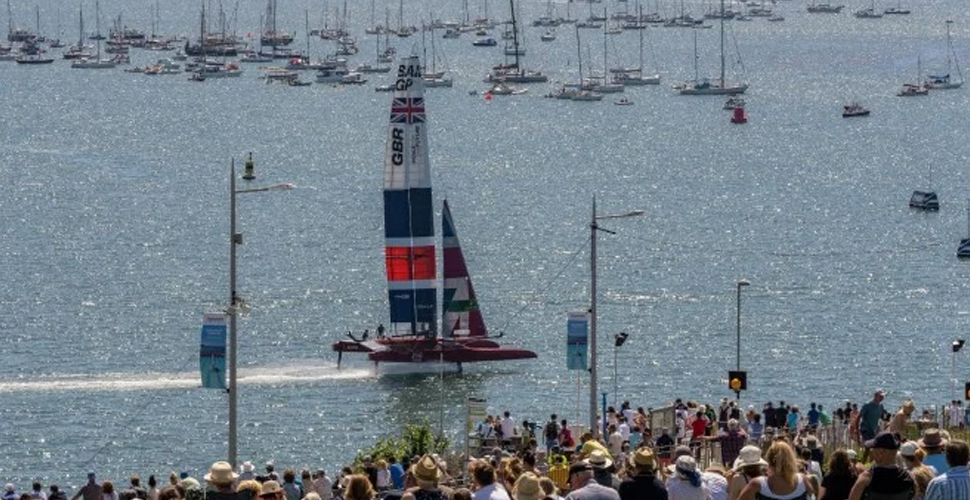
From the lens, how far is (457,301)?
254 ft

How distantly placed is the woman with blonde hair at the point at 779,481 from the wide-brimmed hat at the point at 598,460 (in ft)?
7.80

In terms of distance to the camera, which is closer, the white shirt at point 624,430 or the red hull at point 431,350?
the white shirt at point 624,430

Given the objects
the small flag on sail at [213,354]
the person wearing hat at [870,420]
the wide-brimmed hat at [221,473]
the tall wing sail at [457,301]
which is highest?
the tall wing sail at [457,301]

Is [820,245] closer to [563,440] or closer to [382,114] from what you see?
[563,440]

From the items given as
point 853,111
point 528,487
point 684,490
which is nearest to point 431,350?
point 684,490

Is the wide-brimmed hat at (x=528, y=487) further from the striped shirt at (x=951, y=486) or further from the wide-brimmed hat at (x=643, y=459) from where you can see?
the striped shirt at (x=951, y=486)

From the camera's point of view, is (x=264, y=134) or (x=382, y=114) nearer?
(x=264, y=134)

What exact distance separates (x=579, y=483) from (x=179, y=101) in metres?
179

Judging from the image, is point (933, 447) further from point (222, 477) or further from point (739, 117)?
point (739, 117)

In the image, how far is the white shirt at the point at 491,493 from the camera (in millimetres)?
20609

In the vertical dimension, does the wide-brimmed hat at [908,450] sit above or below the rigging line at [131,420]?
above

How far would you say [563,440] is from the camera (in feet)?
142

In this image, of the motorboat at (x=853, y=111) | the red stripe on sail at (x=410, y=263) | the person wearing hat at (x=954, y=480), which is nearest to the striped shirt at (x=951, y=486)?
the person wearing hat at (x=954, y=480)

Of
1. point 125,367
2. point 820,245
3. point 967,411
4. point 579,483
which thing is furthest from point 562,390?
point 579,483
